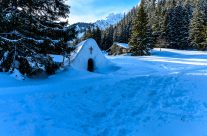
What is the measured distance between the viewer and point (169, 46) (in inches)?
2069

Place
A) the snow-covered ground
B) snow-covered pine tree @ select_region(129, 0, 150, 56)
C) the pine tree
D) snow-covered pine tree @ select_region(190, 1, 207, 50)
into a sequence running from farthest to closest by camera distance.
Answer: the pine tree < snow-covered pine tree @ select_region(190, 1, 207, 50) < snow-covered pine tree @ select_region(129, 0, 150, 56) < the snow-covered ground

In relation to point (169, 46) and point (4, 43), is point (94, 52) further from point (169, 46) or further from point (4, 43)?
point (169, 46)

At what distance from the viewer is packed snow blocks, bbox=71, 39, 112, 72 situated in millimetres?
23312

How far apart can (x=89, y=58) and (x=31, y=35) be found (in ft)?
28.6

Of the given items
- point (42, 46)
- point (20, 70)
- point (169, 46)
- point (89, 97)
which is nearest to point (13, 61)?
point (20, 70)

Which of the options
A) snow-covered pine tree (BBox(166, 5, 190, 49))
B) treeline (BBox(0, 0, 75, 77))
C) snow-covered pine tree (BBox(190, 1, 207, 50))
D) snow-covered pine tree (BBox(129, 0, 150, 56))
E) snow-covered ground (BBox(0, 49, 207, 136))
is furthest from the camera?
snow-covered pine tree (BBox(166, 5, 190, 49))

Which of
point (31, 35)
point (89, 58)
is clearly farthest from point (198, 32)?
point (31, 35)

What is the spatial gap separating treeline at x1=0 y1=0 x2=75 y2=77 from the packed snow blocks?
217 inches

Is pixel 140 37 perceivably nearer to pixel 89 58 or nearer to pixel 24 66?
pixel 89 58

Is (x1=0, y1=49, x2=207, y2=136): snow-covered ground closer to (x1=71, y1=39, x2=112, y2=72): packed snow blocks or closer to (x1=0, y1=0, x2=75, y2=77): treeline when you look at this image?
(x1=0, y1=0, x2=75, y2=77): treeline

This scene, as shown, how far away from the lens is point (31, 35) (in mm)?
Answer: 16672

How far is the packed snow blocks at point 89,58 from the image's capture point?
76.5 ft

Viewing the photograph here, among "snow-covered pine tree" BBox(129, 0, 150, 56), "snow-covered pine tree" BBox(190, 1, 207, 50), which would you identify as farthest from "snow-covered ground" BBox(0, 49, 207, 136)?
"snow-covered pine tree" BBox(190, 1, 207, 50)

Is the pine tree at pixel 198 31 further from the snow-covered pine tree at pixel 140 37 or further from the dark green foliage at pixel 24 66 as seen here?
the dark green foliage at pixel 24 66
